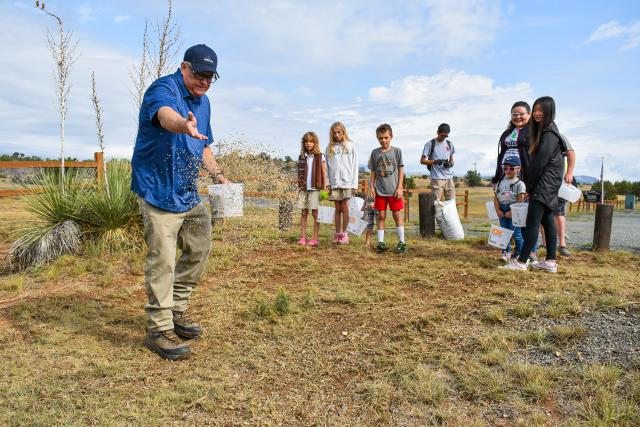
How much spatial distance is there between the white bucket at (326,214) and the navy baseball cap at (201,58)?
3722 mm

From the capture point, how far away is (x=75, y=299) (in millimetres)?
4258

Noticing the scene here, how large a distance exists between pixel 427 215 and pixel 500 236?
7.10ft

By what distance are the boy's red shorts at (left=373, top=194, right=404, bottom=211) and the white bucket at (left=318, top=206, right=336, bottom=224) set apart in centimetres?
70

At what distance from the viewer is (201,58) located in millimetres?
2822

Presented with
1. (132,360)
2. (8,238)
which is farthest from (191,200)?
(8,238)

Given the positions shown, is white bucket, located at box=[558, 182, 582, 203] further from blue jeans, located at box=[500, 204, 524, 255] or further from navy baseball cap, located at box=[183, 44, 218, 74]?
navy baseball cap, located at box=[183, 44, 218, 74]

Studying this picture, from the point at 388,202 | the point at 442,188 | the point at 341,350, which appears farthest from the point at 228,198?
the point at 442,188

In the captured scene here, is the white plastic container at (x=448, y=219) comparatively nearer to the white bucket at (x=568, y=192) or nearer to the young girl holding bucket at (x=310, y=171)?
the young girl holding bucket at (x=310, y=171)

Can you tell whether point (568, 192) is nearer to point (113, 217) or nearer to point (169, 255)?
point (169, 255)

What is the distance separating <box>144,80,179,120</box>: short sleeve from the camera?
268cm

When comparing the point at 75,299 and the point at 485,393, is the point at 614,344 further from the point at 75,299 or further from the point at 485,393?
the point at 75,299

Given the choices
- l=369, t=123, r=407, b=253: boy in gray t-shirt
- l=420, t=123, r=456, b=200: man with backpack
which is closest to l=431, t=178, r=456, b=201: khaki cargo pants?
l=420, t=123, r=456, b=200: man with backpack

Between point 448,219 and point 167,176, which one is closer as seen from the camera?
point 167,176

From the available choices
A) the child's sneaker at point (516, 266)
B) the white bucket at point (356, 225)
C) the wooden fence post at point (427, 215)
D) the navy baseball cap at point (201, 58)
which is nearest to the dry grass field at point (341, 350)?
the child's sneaker at point (516, 266)
